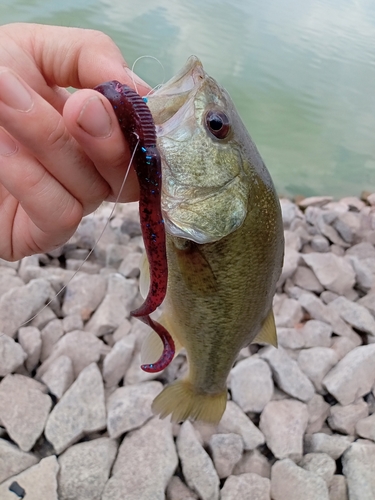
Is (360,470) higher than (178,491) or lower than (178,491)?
higher

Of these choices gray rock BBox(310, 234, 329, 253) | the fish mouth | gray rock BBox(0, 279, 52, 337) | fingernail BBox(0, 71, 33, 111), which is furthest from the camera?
gray rock BBox(310, 234, 329, 253)

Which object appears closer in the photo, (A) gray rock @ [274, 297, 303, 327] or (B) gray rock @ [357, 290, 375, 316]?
(A) gray rock @ [274, 297, 303, 327]

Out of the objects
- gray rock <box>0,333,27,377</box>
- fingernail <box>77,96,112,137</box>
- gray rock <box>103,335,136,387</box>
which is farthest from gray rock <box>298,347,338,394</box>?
fingernail <box>77,96,112,137</box>

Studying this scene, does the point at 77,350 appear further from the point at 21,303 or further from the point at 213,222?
the point at 213,222

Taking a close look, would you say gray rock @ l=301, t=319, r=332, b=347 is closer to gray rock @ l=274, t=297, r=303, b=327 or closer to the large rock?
gray rock @ l=274, t=297, r=303, b=327

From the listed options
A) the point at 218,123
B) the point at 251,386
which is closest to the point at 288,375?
the point at 251,386
